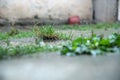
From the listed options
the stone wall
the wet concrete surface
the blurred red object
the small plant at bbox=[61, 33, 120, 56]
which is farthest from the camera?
the stone wall

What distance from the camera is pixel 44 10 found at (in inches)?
354

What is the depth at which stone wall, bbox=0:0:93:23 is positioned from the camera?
8844 mm

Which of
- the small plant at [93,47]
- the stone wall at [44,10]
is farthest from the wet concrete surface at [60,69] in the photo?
the stone wall at [44,10]

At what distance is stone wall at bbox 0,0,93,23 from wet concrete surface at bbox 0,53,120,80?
625 centimetres

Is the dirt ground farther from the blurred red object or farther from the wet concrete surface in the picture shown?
the blurred red object

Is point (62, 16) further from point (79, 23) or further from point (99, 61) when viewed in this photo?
point (99, 61)

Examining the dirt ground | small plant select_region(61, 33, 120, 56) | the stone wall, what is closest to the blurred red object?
the stone wall

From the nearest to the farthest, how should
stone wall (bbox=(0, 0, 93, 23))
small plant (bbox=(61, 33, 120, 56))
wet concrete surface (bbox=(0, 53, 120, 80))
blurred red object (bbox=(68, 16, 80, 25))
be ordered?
wet concrete surface (bbox=(0, 53, 120, 80))
small plant (bbox=(61, 33, 120, 56))
blurred red object (bbox=(68, 16, 80, 25))
stone wall (bbox=(0, 0, 93, 23))

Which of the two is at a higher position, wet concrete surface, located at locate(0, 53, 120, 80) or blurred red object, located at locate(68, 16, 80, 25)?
wet concrete surface, located at locate(0, 53, 120, 80)

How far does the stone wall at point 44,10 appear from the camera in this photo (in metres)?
8.84

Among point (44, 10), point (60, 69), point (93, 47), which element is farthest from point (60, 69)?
point (44, 10)

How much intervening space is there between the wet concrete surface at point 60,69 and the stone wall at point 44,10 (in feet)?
20.5

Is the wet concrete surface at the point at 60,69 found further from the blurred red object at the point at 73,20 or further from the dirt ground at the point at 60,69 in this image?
the blurred red object at the point at 73,20

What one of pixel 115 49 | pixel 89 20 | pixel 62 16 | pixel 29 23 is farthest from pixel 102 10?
pixel 115 49
